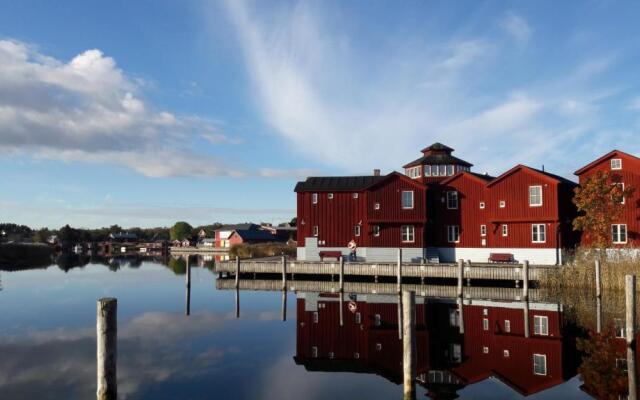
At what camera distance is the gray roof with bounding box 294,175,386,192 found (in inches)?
1680

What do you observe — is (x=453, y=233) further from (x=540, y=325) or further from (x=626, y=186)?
(x=540, y=325)

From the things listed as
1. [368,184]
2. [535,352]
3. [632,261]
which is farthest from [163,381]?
[368,184]

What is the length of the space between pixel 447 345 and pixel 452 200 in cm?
2489

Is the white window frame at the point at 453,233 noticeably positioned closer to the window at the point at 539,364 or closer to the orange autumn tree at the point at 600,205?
the orange autumn tree at the point at 600,205

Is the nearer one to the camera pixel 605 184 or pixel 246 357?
pixel 246 357

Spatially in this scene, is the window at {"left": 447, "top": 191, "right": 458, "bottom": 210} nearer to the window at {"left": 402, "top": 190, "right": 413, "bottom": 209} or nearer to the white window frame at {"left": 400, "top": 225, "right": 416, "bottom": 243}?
the window at {"left": 402, "top": 190, "right": 413, "bottom": 209}

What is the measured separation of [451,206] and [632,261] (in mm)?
16112

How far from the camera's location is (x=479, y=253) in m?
39.4

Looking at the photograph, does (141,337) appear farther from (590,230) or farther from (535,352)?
(590,230)

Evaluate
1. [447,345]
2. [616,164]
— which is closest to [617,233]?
[616,164]

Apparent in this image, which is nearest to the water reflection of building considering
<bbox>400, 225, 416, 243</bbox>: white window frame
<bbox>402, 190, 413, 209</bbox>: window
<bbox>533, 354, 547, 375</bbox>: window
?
<bbox>533, 354, 547, 375</bbox>: window

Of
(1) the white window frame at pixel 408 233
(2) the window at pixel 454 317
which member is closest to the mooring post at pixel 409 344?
(2) the window at pixel 454 317

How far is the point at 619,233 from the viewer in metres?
35.0

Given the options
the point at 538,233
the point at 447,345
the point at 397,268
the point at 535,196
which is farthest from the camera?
the point at 535,196
